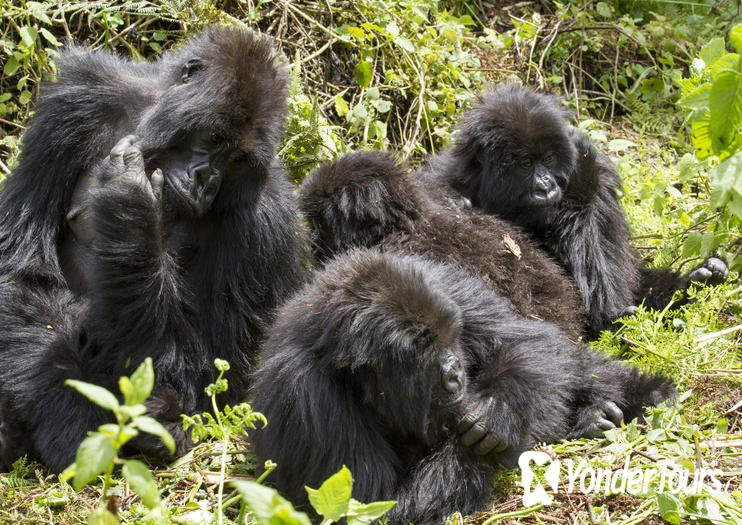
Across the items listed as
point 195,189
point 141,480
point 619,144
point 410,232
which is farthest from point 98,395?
point 619,144

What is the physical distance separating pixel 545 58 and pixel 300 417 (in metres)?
5.29

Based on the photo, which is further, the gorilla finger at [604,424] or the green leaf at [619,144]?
the green leaf at [619,144]

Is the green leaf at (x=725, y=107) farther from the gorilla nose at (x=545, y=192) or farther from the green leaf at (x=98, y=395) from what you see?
the green leaf at (x=98, y=395)

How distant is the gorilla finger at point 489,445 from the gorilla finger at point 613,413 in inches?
27.3

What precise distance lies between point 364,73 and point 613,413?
343cm

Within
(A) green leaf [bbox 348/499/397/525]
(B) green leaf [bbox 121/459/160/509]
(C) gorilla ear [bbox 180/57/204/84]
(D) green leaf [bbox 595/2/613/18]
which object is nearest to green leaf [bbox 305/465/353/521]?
(A) green leaf [bbox 348/499/397/525]

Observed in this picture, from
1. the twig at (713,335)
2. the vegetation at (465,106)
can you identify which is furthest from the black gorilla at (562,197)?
the twig at (713,335)

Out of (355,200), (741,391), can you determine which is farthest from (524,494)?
(355,200)

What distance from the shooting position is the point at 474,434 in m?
3.66

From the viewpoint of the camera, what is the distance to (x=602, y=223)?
5531mm

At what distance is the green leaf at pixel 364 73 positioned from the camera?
6422 millimetres

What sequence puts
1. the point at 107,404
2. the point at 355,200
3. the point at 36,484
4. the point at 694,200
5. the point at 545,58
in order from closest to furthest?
the point at 107,404 < the point at 36,484 < the point at 355,200 < the point at 694,200 < the point at 545,58

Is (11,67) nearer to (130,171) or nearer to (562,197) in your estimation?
(130,171)

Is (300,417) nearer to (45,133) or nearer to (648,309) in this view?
(45,133)
